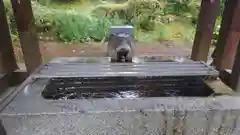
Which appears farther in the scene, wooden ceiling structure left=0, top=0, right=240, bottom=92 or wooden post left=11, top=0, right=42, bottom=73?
wooden post left=11, top=0, right=42, bottom=73

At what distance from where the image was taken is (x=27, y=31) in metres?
2.24

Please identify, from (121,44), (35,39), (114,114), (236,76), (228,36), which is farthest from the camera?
(35,39)

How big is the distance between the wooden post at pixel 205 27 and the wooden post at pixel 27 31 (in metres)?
1.75

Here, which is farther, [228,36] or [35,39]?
[35,39]

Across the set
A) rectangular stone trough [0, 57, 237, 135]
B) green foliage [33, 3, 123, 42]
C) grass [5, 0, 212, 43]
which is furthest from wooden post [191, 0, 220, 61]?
green foliage [33, 3, 123, 42]

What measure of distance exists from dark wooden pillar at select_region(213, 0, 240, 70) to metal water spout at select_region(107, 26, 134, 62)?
0.82 m

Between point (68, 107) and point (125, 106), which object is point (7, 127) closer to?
point (68, 107)

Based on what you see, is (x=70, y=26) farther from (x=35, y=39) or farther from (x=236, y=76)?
(x=236, y=76)

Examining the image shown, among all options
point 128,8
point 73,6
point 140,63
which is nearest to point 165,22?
point 128,8

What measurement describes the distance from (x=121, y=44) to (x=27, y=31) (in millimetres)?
1166

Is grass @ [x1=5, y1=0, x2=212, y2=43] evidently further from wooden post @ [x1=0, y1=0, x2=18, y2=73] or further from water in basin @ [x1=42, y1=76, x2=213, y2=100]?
water in basin @ [x1=42, y1=76, x2=213, y2=100]

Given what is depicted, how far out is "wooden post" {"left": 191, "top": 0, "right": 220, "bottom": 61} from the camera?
2217 mm

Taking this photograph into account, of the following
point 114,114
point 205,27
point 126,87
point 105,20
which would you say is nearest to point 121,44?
point 126,87

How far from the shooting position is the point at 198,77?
1494 millimetres
